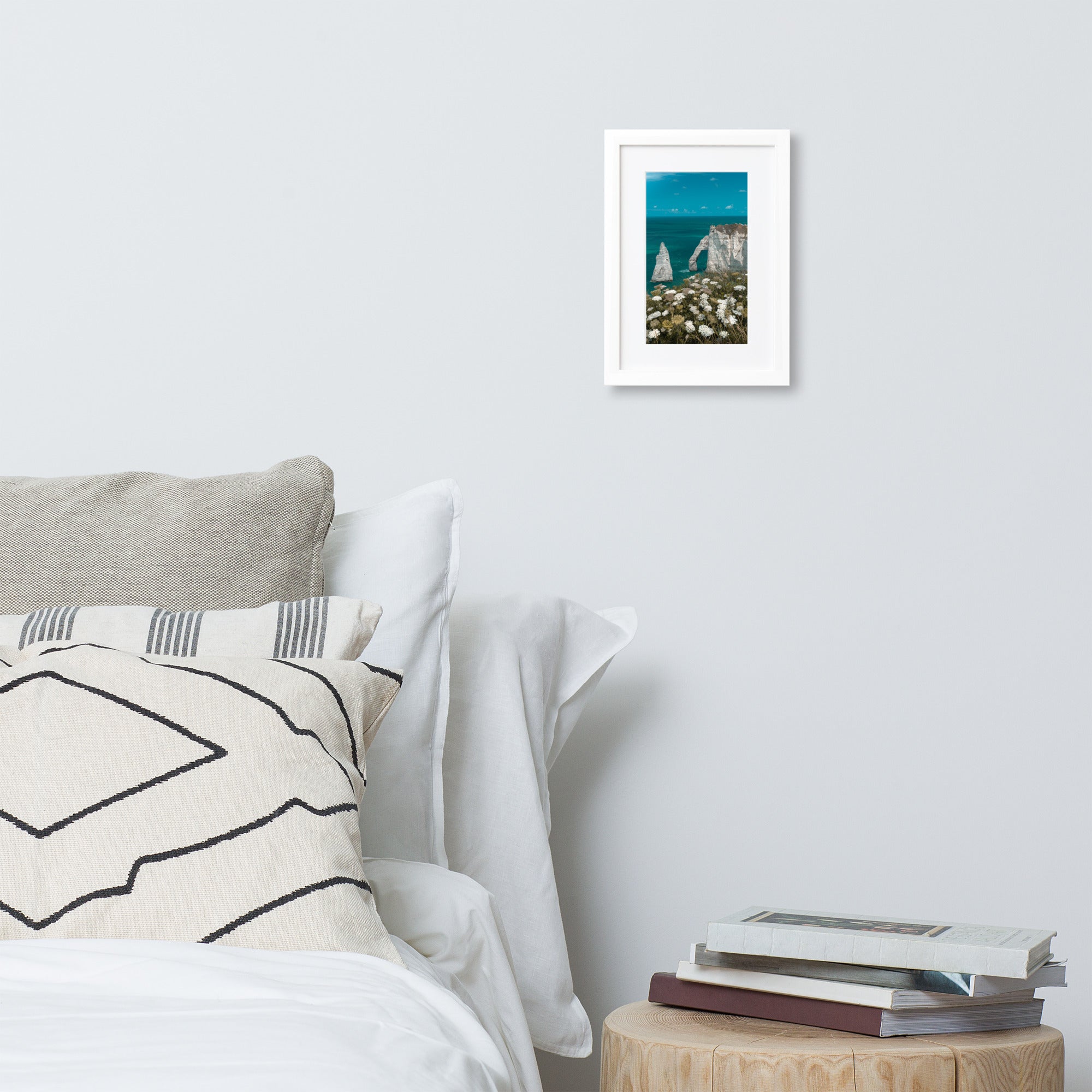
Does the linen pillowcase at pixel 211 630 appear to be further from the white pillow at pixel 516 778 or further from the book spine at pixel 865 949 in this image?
the book spine at pixel 865 949

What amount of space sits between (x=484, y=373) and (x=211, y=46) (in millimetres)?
614

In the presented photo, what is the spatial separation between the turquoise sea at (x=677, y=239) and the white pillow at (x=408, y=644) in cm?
50

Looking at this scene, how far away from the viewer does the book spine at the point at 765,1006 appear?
95cm

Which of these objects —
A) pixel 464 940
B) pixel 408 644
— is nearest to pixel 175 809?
pixel 464 940

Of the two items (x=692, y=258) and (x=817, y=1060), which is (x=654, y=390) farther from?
(x=817, y=1060)

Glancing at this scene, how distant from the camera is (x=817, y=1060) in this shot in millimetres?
894

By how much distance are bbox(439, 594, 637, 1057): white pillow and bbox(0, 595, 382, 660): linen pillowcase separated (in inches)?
9.6

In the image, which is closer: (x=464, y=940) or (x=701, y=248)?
(x=464, y=940)

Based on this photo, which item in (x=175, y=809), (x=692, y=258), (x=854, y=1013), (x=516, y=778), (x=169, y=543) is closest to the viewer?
(x=175, y=809)

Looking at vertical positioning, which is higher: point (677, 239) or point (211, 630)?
point (677, 239)

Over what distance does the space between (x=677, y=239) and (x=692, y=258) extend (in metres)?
0.03

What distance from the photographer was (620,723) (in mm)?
1553

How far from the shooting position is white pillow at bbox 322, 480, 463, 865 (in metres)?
1.21

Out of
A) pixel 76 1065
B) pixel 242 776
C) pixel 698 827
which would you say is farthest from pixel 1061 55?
pixel 76 1065
